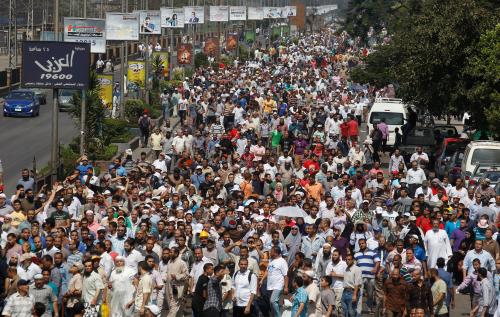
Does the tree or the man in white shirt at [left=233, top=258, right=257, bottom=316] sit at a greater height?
the tree

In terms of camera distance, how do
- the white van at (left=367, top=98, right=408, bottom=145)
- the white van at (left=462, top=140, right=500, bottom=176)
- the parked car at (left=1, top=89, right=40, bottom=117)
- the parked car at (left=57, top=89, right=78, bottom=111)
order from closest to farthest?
the white van at (left=462, top=140, right=500, bottom=176), the white van at (left=367, top=98, right=408, bottom=145), the parked car at (left=1, top=89, right=40, bottom=117), the parked car at (left=57, top=89, right=78, bottom=111)

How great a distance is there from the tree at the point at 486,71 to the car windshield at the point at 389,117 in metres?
5.52

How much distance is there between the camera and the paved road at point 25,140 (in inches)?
1699

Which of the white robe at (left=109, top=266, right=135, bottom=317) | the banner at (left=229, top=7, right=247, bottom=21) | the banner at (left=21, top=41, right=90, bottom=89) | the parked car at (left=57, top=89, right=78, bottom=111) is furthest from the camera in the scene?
the banner at (left=229, top=7, right=247, bottom=21)

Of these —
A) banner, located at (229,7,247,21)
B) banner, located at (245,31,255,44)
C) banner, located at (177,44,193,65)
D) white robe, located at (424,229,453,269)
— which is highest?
white robe, located at (424,229,453,269)

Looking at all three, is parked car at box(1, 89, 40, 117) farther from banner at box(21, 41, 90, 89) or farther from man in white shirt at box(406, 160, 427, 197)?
man in white shirt at box(406, 160, 427, 197)

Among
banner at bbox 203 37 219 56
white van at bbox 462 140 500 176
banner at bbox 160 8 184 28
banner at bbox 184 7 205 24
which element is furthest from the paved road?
banner at bbox 203 37 219 56

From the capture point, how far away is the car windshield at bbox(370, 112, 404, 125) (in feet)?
152

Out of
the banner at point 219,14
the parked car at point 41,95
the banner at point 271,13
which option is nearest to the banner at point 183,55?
the parked car at point 41,95

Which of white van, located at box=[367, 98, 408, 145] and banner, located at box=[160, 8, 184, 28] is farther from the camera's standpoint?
banner, located at box=[160, 8, 184, 28]

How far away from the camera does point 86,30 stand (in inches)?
1836

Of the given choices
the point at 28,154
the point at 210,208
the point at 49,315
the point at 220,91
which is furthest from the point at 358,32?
the point at 49,315

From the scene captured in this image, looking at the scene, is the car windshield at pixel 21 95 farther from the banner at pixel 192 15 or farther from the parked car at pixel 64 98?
the banner at pixel 192 15

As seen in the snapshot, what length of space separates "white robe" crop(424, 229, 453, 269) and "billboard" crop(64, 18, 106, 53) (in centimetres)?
2465
